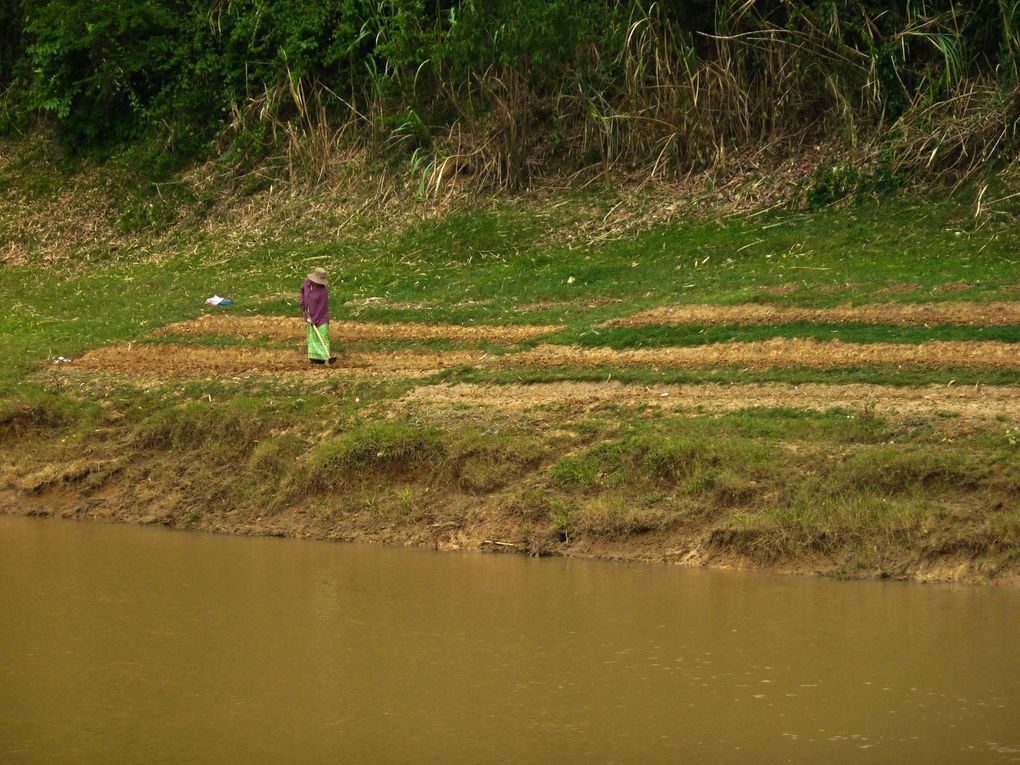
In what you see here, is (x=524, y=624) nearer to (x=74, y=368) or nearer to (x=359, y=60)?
(x=74, y=368)

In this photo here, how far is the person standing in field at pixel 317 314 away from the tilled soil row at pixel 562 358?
17 centimetres

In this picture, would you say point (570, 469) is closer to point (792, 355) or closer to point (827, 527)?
point (827, 527)

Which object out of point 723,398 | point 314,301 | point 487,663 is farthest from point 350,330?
point 487,663

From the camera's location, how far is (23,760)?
6.20 meters

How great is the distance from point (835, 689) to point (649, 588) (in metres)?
2.20

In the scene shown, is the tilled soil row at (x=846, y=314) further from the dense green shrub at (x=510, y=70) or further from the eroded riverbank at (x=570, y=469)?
the dense green shrub at (x=510, y=70)

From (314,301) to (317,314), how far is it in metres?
0.15

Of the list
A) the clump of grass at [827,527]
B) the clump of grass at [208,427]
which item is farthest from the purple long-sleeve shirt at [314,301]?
the clump of grass at [827,527]

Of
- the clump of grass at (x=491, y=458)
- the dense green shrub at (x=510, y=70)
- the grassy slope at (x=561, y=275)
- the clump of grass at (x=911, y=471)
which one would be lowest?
the grassy slope at (x=561, y=275)

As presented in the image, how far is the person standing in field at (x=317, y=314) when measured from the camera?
13710 millimetres

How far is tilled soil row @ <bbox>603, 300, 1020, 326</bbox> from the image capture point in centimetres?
1317

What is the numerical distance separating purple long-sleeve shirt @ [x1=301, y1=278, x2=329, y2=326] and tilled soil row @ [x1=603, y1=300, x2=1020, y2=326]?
2.87 m

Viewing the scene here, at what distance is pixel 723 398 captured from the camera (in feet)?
38.0

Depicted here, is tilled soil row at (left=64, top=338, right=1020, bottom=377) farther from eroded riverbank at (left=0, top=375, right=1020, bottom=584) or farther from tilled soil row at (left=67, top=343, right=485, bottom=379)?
eroded riverbank at (left=0, top=375, right=1020, bottom=584)
